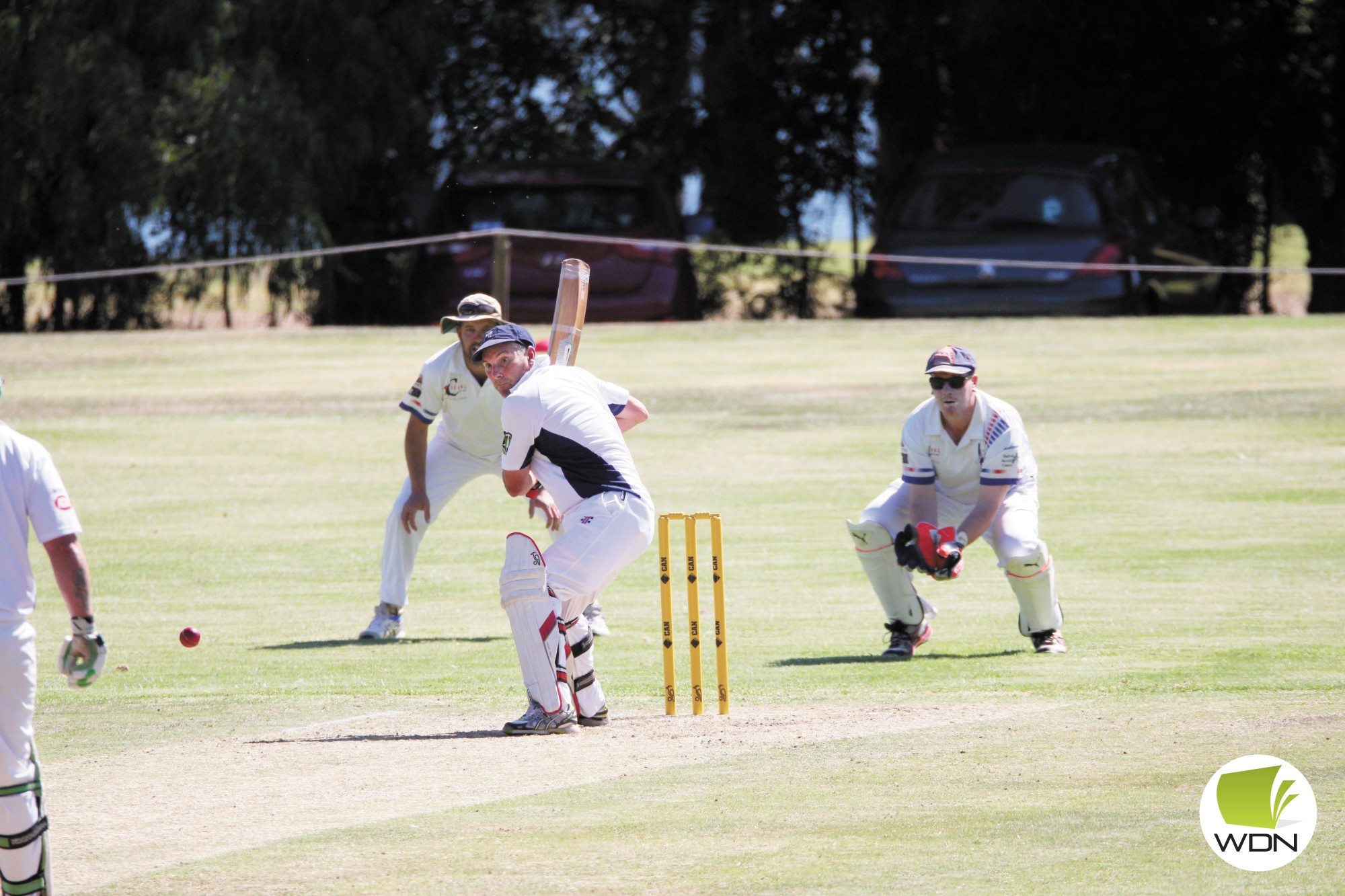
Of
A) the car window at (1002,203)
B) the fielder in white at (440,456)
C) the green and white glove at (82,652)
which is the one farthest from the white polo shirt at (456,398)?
the car window at (1002,203)

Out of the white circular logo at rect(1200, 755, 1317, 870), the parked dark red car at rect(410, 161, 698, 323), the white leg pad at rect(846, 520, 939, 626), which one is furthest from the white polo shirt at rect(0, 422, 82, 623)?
the parked dark red car at rect(410, 161, 698, 323)

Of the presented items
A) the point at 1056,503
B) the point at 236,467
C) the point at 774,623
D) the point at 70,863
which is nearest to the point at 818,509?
the point at 1056,503

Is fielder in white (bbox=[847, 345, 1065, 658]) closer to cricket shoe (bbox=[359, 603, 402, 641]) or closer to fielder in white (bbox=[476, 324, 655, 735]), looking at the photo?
fielder in white (bbox=[476, 324, 655, 735])

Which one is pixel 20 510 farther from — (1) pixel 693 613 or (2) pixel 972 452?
(2) pixel 972 452

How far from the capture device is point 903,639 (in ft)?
33.0

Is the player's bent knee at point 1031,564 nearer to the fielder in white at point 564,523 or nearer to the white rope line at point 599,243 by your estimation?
the fielder in white at point 564,523

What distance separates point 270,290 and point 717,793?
16.4 m

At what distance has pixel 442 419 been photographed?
11.4 m

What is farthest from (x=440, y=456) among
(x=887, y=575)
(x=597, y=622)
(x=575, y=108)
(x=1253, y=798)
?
(x=575, y=108)

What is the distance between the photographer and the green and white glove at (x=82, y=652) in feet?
19.3

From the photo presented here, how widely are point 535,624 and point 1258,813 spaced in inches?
119

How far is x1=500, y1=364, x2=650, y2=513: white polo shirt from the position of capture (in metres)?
8.32

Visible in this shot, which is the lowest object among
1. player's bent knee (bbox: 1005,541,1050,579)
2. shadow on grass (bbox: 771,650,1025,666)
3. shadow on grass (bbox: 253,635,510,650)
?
shadow on grass (bbox: 253,635,510,650)

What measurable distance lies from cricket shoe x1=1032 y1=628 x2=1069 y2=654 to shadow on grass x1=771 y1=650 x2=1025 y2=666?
0.12 m
